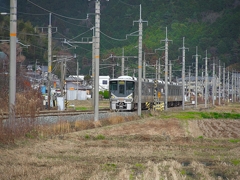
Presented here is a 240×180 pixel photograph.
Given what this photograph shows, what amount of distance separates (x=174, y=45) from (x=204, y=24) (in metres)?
23.7

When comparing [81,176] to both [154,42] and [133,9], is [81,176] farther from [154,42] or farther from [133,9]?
[133,9]

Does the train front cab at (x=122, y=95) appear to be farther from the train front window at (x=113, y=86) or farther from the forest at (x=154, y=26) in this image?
the forest at (x=154, y=26)

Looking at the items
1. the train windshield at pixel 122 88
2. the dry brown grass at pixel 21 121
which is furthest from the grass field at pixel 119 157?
the train windshield at pixel 122 88

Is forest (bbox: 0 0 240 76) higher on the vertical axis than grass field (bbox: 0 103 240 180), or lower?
higher

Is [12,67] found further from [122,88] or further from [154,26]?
[154,26]

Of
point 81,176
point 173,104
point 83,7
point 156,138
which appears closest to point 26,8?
point 83,7

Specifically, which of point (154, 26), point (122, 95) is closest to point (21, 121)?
point (122, 95)

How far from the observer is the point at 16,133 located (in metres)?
20.3

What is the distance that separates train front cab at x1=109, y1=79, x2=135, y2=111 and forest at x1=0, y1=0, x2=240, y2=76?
193 ft

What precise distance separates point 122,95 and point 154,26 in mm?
79526

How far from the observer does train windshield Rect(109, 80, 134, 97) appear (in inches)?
1838

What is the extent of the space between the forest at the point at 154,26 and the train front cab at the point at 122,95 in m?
59.0

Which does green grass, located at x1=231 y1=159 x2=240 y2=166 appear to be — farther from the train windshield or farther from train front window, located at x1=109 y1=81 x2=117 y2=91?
train front window, located at x1=109 y1=81 x2=117 y2=91

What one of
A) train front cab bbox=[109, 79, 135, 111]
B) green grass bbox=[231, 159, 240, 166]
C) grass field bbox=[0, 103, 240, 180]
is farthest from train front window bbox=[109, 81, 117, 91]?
green grass bbox=[231, 159, 240, 166]
